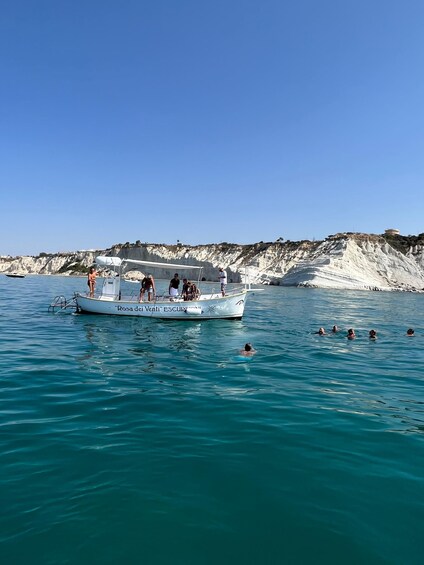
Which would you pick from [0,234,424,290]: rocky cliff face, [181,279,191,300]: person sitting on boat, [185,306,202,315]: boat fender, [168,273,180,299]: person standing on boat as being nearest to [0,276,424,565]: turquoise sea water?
[185,306,202,315]: boat fender

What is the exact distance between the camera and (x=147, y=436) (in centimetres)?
706

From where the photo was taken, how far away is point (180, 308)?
76.8 feet

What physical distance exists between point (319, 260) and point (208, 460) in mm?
71137

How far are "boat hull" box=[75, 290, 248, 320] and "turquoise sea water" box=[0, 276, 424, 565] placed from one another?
977cm

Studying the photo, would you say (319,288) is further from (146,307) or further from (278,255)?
(146,307)

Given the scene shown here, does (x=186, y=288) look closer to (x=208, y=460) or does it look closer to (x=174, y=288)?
(x=174, y=288)

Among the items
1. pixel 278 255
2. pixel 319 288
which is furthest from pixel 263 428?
pixel 278 255

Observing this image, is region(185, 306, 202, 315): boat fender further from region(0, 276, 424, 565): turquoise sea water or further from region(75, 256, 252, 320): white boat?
region(0, 276, 424, 565): turquoise sea water

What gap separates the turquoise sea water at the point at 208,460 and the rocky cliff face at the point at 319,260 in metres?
58.8

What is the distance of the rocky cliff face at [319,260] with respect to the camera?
7000cm

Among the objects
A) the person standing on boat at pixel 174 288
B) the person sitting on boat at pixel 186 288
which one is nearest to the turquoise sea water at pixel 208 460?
the person sitting on boat at pixel 186 288

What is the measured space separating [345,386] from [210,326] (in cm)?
1171

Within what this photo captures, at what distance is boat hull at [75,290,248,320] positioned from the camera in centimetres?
2347

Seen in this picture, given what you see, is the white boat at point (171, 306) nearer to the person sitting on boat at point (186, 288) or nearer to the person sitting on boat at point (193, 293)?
the person sitting on boat at point (193, 293)
